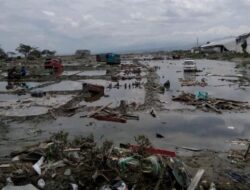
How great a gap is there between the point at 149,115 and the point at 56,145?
36.1ft

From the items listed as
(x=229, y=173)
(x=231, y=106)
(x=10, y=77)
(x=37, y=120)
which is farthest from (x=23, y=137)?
(x=10, y=77)

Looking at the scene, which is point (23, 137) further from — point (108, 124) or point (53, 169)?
point (53, 169)

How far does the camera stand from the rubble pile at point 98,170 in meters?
9.48

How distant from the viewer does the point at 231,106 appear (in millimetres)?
23297

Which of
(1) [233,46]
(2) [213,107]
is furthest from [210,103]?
(1) [233,46]

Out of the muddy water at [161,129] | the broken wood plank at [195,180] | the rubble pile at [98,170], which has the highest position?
the rubble pile at [98,170]

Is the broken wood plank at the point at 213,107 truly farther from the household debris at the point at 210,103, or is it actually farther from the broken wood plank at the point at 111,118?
the broken wood plank at the point at 111,118

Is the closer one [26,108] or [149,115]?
[149,115]

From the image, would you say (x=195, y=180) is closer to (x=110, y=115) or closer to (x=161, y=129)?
(x=161, y=129)

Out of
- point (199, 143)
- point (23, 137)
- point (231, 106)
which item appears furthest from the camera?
point (231, 106)

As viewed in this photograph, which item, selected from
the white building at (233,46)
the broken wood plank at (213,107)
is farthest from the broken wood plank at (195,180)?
the white building at (233,46)

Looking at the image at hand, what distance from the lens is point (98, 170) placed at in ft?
32.3

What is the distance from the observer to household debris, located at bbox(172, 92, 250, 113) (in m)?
23.1

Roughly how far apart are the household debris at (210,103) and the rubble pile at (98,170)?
1291 cm
